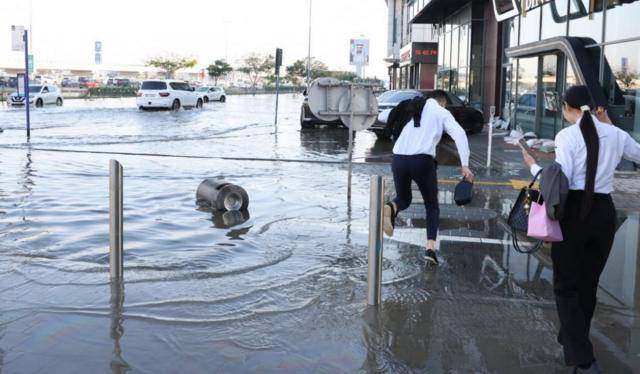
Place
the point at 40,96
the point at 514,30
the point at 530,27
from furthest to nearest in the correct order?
the point at 40,96, the point at 514,30, the point at 530,27

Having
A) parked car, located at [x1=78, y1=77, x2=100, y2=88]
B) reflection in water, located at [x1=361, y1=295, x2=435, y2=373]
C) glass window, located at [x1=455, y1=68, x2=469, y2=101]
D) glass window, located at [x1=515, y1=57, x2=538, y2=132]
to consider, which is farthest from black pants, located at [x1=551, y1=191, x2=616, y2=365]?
parked car, located at [x1=78, y1=77, x2=100, y2=88]

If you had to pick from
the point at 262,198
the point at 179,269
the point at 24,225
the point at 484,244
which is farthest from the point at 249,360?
the point at 262,198

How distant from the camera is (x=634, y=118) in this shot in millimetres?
14344

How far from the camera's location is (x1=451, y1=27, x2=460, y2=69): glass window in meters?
32.8

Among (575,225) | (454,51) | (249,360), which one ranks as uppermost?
(454,51)

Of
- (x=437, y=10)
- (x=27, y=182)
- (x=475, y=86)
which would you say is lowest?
(x=27, y=182)

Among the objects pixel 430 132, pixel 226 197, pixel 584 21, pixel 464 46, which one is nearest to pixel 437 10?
pixel 464 46

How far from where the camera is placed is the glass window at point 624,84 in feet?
46.7

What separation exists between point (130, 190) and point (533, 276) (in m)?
6.43

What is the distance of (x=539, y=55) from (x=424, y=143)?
1490 cm

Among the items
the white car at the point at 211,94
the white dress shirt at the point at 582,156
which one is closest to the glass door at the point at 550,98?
the white dress shirt at the point at 582,156

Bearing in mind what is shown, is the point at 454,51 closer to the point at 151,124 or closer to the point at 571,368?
the point at 151,124

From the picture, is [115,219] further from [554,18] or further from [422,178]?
[554,18]

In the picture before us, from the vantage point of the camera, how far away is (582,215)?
4.09 metres
